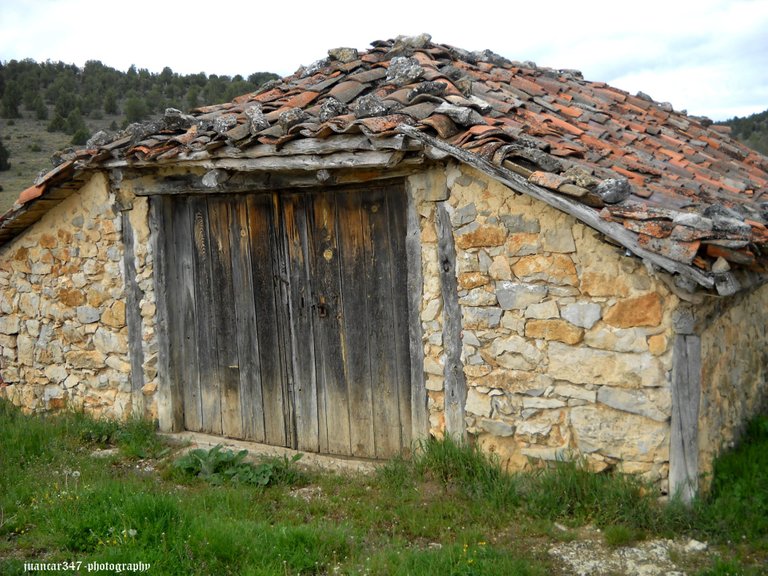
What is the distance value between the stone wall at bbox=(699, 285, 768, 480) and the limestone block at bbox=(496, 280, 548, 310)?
0.95 m

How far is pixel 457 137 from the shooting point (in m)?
4.61

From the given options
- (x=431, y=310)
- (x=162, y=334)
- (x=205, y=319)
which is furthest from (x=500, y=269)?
(x=162, y=334)

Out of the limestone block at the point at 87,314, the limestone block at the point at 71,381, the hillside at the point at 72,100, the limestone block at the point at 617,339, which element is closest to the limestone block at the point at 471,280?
the limestone block at the point at 617,339

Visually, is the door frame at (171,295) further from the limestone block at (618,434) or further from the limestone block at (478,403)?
the limestone block at (618,434)

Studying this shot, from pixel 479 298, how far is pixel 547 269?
51 cm

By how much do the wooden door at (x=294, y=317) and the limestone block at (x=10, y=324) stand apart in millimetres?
1928

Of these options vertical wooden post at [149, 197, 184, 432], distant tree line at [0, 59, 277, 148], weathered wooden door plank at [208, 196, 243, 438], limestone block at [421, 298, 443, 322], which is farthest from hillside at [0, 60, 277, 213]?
limestone block at [421, 298, 443, 322]

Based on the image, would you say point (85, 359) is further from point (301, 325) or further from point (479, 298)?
point (479, 298)

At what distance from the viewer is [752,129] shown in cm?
2480

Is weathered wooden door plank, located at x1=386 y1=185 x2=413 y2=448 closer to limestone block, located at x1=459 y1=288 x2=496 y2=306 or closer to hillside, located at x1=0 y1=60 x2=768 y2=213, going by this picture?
limestone block, located at x1=459 y1=288 x2=496 y2=306

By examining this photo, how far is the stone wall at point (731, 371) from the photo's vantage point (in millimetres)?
4422

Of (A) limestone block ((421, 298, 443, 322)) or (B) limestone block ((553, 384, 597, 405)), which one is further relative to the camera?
(A) limestone block ((421, 298, 443, 322))

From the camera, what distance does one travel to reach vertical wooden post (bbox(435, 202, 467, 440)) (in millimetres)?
4961

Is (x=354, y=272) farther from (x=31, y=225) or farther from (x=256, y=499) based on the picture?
(x=31, y=225)
